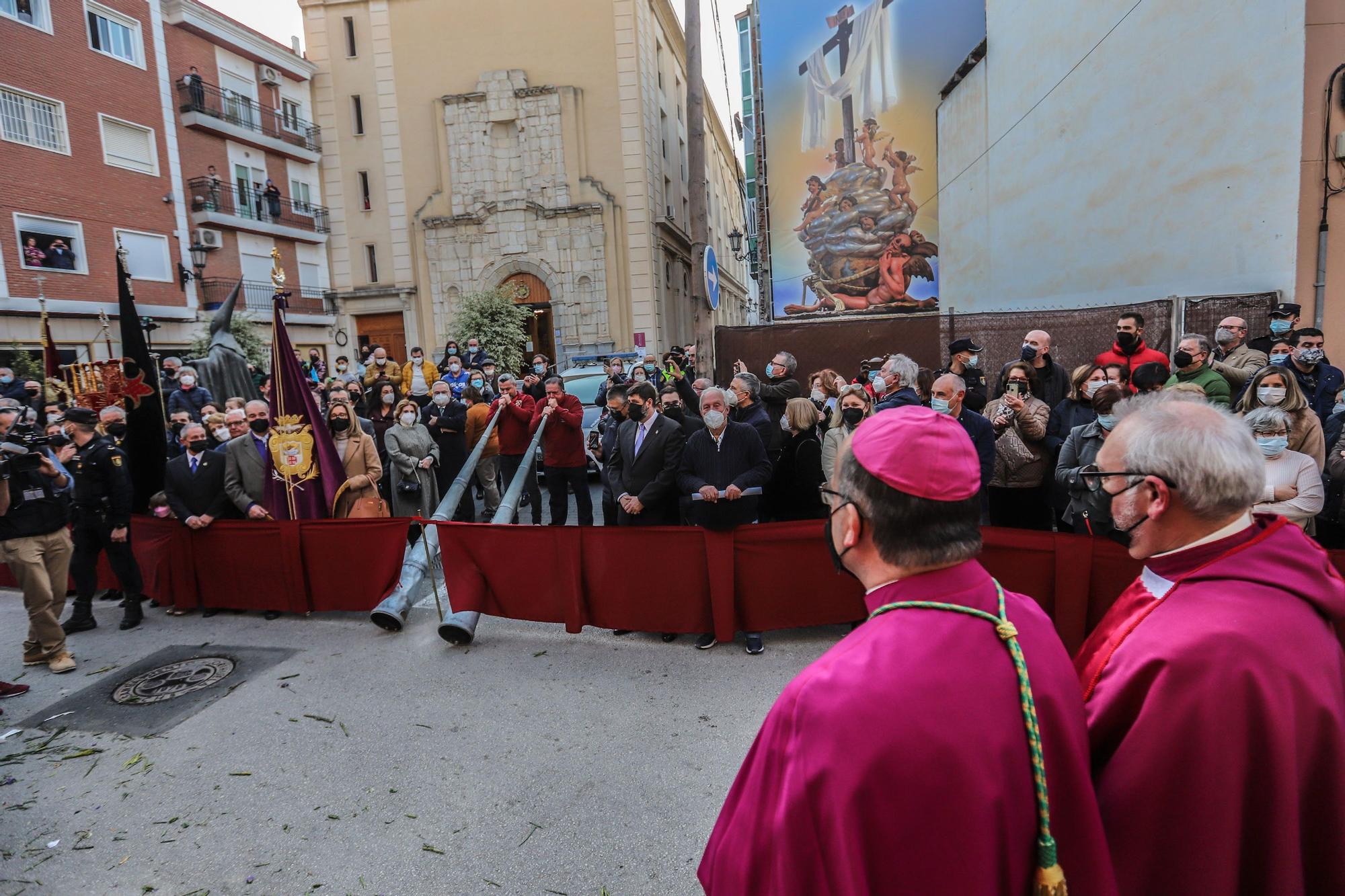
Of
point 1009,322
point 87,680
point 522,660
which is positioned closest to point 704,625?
point 522,660

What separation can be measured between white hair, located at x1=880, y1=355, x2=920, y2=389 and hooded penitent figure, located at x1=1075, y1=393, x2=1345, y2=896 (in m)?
4.33

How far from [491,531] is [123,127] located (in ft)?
81.3

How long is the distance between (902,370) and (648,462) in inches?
87.6

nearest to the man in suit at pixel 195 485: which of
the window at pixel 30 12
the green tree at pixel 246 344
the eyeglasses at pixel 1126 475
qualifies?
the eyeglasses at pixel 1126 475

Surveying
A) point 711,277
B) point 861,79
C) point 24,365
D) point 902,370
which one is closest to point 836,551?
point 902,370

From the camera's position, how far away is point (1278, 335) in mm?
7176

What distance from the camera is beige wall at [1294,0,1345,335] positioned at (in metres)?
7.84

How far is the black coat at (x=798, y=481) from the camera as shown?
601 cm

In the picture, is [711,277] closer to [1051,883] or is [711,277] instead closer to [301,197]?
[1051,883]

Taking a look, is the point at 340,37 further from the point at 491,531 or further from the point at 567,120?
the point at 491,531

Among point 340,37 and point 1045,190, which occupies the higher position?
point 340,37

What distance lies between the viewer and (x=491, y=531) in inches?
226

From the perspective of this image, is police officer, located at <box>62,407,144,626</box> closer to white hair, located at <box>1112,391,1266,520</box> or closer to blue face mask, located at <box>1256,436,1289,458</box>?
white hair, located at <box>1112,391,1266,520</box>

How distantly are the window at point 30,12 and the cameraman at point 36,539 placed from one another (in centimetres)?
2119
